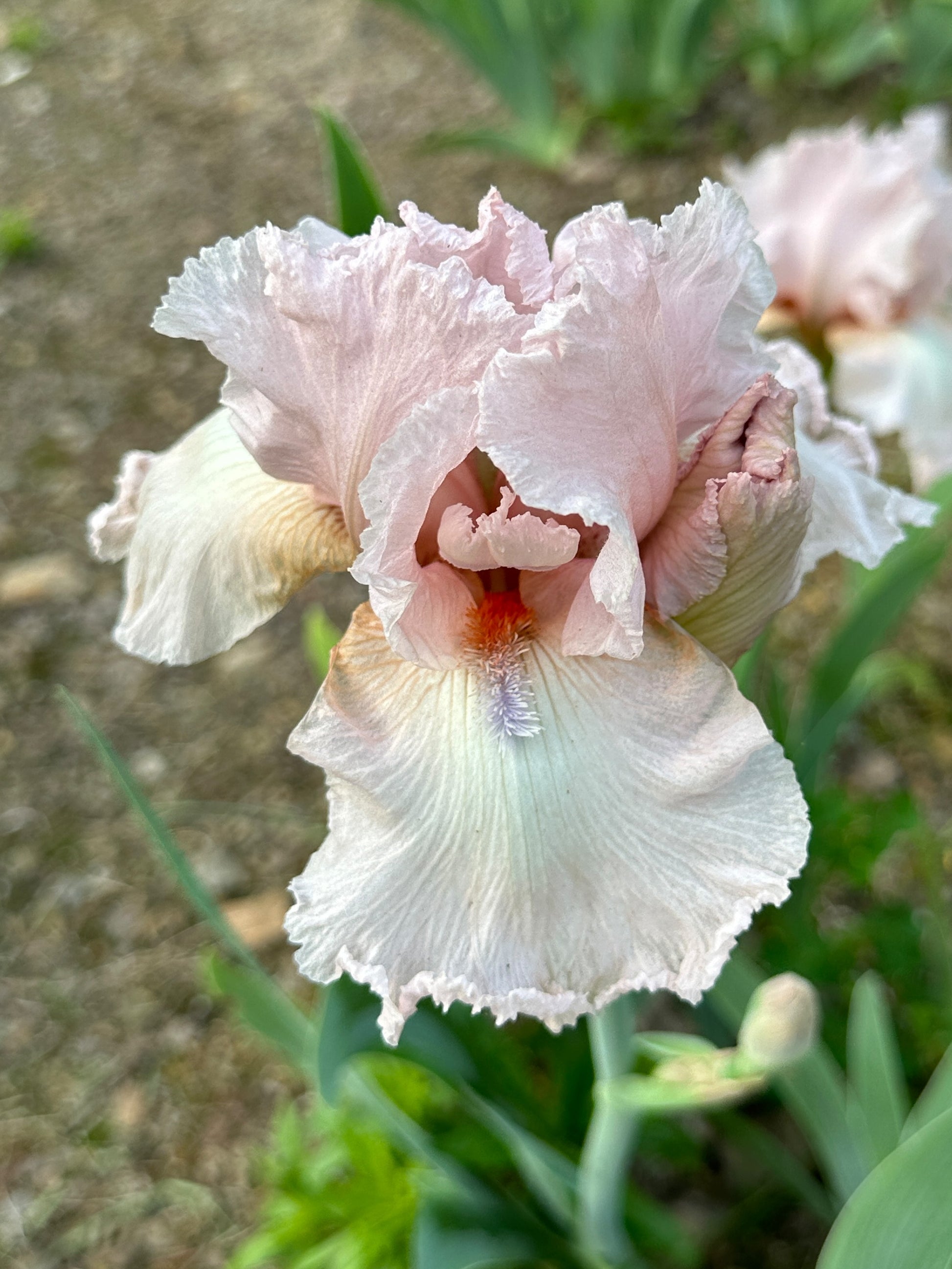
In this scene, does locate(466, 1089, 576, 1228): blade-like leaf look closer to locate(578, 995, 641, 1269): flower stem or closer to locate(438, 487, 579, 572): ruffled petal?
locate(578, 995, 641, 1269): flower stem

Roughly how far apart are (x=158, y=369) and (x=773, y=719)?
2.00 meters

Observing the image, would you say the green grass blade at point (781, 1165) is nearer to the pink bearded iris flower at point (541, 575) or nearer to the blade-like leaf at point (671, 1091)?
the blade-like leaf at point (671, 1091)

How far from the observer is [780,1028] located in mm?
677

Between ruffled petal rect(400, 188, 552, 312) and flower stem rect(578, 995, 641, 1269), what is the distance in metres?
0.44

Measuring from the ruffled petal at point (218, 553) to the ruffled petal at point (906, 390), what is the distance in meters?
0.76

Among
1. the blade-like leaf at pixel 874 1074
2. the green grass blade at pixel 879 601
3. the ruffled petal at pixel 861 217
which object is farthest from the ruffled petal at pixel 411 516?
the ruffled petal at pixel 861 217

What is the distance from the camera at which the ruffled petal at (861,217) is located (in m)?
1.19

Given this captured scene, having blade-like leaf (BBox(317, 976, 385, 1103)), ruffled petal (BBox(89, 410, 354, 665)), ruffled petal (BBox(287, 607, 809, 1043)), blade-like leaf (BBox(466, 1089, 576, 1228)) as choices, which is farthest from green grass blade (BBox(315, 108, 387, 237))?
blade-like leaf (BBox(466, 1089, 576, 1228))

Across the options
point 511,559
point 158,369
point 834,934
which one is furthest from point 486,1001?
point 158,369

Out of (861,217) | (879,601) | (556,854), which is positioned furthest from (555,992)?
(861,217)

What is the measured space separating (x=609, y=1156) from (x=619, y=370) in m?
0.69

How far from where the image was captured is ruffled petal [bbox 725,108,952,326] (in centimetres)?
119

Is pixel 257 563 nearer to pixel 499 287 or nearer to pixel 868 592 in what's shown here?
pixel 499 287

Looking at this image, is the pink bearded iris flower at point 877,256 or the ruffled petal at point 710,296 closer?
the ruffled petal at point 710,296
